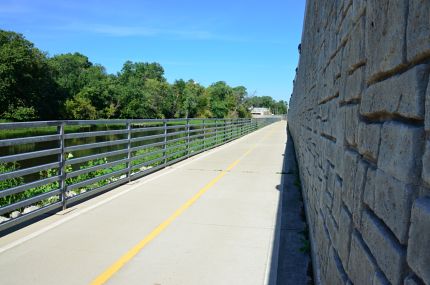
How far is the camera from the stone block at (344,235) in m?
2.28

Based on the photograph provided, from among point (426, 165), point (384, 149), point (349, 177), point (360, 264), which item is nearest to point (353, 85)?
point (349, 177)

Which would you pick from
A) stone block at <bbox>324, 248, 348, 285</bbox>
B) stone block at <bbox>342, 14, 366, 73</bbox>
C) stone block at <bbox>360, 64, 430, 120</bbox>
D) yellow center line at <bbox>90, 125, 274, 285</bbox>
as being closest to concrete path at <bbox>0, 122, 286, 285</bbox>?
yellow center line at <bbox>90, 125, 274, 285</bbox>

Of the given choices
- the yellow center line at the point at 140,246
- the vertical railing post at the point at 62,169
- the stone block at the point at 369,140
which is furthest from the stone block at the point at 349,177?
the vertical railing post at the point at 62,169

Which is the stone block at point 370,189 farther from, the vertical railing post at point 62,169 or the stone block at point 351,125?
the vertical railing post at point 62,169

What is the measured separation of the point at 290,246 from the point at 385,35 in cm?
437

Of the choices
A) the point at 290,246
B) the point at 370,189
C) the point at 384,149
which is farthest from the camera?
the point at 290,246

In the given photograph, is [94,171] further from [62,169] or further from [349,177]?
[349,177]

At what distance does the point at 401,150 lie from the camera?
140 centimetres

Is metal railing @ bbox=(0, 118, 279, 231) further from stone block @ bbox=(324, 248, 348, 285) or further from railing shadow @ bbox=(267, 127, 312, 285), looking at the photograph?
stone block @ bbox=(324, 248, 348, 285)

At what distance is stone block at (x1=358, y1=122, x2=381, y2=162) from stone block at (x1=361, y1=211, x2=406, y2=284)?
0.26 meters

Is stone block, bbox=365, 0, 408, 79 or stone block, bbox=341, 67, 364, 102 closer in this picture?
stone block, bbox=365, 0, 408, 79

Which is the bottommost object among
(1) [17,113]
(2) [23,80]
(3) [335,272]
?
(1) [17,113]

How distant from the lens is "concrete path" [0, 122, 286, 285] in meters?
4.61

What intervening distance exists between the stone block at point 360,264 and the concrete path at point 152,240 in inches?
100
